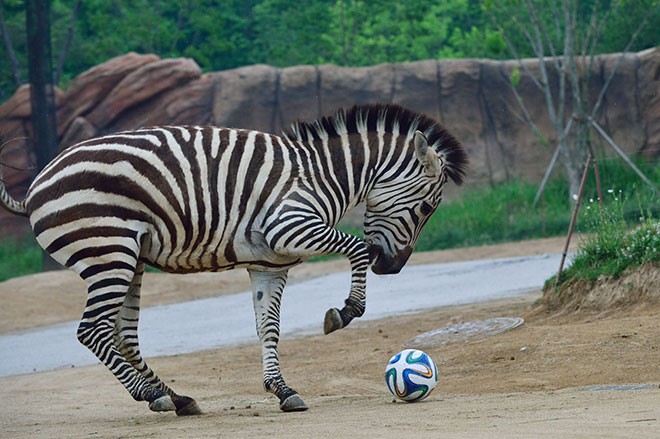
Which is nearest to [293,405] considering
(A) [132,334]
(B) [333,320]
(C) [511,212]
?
(B) [333,320]

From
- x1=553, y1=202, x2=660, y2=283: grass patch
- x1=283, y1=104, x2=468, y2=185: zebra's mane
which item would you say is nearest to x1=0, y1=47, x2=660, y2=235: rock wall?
x1=553, y1=202, x2=660, y2=283: grass patch

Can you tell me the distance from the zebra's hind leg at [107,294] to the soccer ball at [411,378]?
1.86 m

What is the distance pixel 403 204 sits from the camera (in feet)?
25.1

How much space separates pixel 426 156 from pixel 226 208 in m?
1.72

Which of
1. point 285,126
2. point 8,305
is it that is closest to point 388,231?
point 8,305

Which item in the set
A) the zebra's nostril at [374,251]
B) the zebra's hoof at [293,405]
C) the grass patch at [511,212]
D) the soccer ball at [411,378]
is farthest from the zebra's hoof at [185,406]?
the grass patch at [511,212]

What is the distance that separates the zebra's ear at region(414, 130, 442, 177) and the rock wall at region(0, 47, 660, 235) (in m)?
16.9

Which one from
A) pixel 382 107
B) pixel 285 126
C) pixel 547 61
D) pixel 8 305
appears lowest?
pixel 8 305

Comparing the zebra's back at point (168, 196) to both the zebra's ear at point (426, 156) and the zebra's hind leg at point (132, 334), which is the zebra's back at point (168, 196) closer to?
the zebra's hind leg at point (132, 334)

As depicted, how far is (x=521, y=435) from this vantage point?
461cm

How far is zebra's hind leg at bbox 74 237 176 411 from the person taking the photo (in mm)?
6621

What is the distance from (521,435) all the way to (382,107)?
3784 mm

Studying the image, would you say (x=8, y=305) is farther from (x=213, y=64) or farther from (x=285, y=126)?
(x=213, y=64)

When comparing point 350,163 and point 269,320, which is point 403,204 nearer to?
point 350,163
